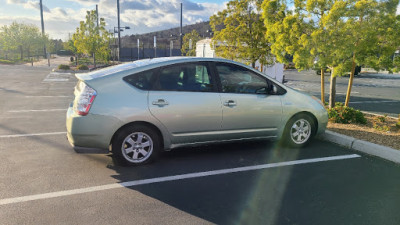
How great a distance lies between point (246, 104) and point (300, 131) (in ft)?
4.24

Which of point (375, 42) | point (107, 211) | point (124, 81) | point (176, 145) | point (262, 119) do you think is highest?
point (375, 42)

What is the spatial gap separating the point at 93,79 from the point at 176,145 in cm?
157

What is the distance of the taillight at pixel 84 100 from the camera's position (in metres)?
4.30

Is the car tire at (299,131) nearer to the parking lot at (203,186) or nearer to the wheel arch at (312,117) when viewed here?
the wheel arch at (312,117)

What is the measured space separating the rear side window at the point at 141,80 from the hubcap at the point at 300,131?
8.82 ft

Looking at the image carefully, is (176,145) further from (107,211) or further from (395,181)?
(395,181)

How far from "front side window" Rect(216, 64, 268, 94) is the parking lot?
1100 mm

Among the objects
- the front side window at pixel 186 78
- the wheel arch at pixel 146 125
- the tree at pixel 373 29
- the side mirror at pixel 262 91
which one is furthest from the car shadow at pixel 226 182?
the tree at pixel 373 29

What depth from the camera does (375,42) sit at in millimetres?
6996

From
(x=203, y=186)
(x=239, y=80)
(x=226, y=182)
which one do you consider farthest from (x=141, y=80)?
(x=226, y=182)

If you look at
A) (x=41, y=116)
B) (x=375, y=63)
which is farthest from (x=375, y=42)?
(x=41, y=116)

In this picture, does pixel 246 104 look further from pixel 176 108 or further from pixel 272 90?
pixel 176 108

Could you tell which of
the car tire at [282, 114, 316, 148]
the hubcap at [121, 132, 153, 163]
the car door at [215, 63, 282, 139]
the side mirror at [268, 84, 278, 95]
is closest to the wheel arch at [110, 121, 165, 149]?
the hubcap at [121, 132, 153, 163]

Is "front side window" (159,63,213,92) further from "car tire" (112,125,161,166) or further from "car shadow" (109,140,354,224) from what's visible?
"car shadow" (109,140,354,224)
